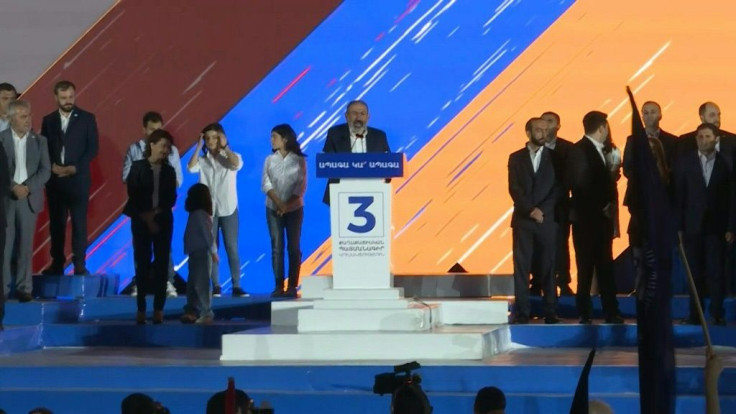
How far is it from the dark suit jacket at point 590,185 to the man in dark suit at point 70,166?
3798 millimetres

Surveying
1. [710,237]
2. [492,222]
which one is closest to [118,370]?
[710,237]

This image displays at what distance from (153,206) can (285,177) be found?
5.32 feet

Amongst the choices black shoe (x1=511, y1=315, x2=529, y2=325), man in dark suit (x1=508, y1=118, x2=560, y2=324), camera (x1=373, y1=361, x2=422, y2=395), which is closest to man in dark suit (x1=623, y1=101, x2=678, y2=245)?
man in dark suit (x1=508, y1=118, x2=560, y2=324)

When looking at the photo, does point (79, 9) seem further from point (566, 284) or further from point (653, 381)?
point (653, 381)

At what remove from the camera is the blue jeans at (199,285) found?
8953 millimetres

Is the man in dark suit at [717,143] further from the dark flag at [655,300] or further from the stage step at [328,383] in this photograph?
the dark flag at [655,300]

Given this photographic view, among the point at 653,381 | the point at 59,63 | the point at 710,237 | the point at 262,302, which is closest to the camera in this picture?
the point at 653,381

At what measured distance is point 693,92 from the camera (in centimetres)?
1095

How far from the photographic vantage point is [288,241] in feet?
33.3

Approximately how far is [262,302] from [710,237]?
11.0 feet

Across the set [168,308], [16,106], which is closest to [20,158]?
[16,106]

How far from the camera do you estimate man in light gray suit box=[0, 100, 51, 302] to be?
9.40 metres

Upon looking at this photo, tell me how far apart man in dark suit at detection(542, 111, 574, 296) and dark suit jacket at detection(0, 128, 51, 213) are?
3613 millimetres

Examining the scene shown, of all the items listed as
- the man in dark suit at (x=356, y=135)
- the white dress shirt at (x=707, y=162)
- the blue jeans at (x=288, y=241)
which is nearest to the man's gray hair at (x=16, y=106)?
the blue jeans at (x=288, y=241)
